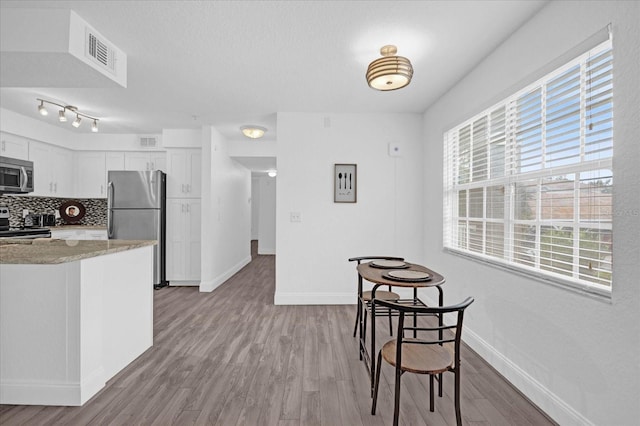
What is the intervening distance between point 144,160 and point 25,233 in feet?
6.22

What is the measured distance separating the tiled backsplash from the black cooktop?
48 cm

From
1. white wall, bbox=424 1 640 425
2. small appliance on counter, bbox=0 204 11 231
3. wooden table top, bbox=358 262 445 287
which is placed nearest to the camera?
white wall, bbox=424 1 640 425

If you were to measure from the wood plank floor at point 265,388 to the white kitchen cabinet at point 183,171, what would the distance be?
7.70 ft

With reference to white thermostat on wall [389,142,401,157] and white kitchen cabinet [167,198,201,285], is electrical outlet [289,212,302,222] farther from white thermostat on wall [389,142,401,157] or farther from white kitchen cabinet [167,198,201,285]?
white kitchen cabinet [167,198,201,285]

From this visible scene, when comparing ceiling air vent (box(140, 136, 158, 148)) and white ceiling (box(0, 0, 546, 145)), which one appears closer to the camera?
white ceiling (box(0, 0, 546, 145))

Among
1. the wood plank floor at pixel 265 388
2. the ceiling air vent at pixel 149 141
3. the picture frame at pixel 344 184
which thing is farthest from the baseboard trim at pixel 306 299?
the ceiling air vent at pixel 149 141

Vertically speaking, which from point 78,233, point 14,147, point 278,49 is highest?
→ point 278,49

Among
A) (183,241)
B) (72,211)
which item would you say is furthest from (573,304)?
(72,211)

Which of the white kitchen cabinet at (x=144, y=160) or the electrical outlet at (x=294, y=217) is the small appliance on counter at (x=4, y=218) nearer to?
the white kitchen cabinet at (x=144, y=160)

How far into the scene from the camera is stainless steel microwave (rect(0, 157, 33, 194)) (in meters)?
3.86

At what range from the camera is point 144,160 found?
5.27 metres

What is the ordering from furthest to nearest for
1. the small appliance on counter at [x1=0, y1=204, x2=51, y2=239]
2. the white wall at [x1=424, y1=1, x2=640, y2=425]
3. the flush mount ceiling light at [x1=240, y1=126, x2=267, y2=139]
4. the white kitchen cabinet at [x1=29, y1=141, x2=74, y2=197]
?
the white kitchen cabinet at [x1=29, y1=141, x2=74, y2=197], the flush mount ceiling light at [x1=240, y1=126, x2=267, y2=139], the small appliance on counter at [x1=0, y1=204, x2=51, y2=239], the white wall at [x1=424, y1=1, x2=640, y2=425]

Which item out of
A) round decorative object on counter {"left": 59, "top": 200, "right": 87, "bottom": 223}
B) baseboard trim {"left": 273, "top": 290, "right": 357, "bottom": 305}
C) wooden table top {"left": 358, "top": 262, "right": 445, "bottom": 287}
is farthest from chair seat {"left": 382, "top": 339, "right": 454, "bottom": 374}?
round decorative object on counter {"left": 59, "top": 200, "right": 87, "bottom": 223}

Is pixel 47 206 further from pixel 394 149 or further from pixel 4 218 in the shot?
pixel 394 149
